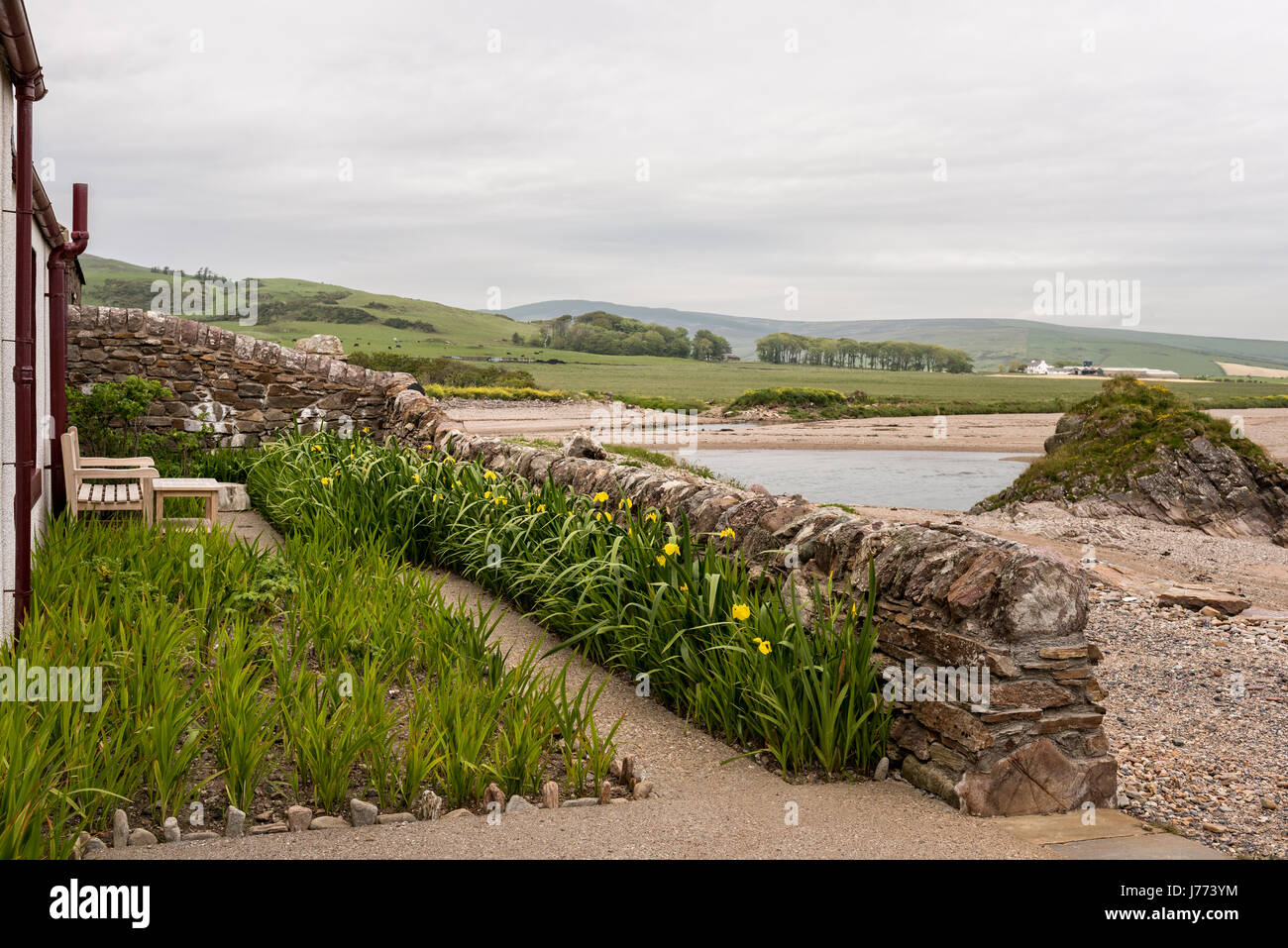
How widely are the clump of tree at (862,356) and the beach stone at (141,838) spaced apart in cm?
9947

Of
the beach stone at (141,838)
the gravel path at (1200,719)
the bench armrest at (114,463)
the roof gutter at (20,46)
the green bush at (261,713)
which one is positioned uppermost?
the roof gutter at (20,46)

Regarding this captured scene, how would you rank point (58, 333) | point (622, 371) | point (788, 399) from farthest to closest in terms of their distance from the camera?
1. point (622, 371)
2. point (788, 399)
3. point (58, 333)

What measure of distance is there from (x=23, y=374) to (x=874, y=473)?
18938 mm

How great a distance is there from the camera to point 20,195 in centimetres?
504

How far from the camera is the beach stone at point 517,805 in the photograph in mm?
3326

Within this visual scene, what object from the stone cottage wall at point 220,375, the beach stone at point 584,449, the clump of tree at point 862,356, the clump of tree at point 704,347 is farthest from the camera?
the clump of tree at point 862,356

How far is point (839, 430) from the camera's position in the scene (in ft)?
110

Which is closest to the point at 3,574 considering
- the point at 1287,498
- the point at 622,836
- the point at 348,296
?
the point at 622,836

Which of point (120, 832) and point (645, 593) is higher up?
point (645, 593)

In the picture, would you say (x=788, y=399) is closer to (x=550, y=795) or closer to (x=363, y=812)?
(x=550, y=795)

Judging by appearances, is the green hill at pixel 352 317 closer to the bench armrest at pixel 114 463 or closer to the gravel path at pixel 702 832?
the bench armrest at pixel 114 463

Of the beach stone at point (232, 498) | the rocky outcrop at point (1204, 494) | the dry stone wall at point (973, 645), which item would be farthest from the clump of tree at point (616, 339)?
the dry stone wall at point (973, 645)

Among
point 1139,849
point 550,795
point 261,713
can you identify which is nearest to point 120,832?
point 261,713
